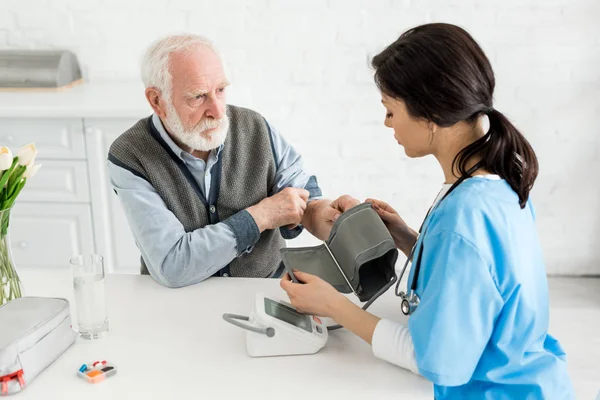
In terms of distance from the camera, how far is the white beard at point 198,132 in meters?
1.86

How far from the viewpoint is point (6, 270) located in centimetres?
146

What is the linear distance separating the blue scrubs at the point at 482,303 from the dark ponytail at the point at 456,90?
0.06 metres

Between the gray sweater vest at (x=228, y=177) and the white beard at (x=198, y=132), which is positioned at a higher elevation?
the white beard at (x=198, y=132)

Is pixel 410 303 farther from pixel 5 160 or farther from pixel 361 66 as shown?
pixel 361 66

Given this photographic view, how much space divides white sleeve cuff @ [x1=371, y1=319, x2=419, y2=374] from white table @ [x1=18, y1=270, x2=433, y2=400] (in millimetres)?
33

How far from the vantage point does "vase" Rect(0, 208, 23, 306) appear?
1.41m

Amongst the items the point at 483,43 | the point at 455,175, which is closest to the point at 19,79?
the point at 483,43

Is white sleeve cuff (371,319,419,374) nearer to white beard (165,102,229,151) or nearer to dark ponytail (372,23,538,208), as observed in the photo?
dark ponytail (372,23,538,208)

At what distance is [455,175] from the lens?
4.47 ft

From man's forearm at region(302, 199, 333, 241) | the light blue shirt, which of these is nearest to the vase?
the light blue shirt

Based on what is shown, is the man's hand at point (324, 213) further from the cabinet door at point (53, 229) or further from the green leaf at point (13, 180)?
the cabinet door at point (53, 229)

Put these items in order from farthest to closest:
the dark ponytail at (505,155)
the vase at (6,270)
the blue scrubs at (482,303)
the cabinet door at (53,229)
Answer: the cabinet door at (53,229) < the vase at (6,270) < the dark ponytail at (505,155) < the blue scrubs at (482,303)

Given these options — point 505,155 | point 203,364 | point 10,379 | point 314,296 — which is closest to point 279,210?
point 314,296

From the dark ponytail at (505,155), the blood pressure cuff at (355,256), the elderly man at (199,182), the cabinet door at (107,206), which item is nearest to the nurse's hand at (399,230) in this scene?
the blood pressure cuff at (355,256)
